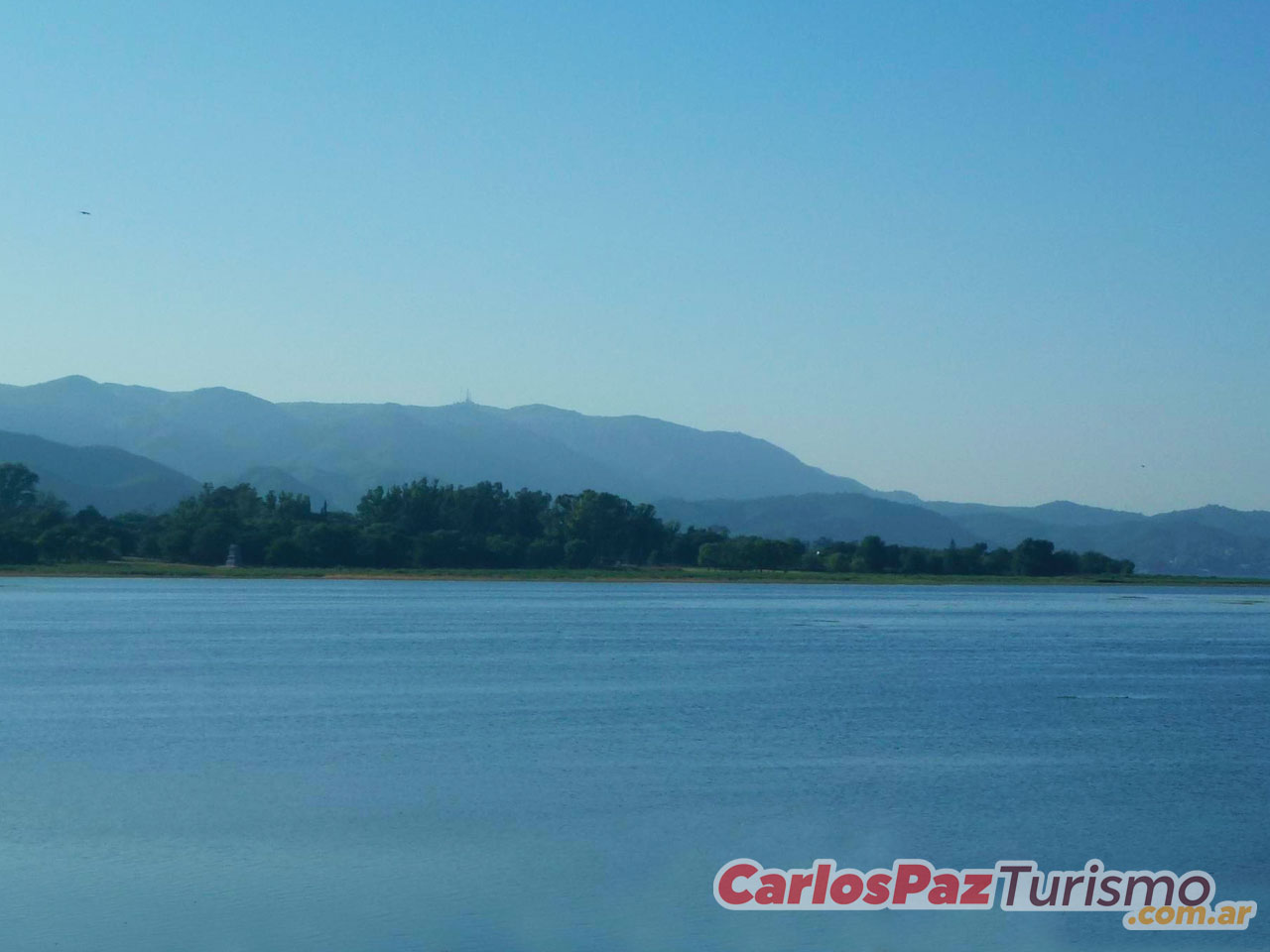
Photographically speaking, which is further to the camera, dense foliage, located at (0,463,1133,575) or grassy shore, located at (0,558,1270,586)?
dense foliage, located at (0,463,1133,575)

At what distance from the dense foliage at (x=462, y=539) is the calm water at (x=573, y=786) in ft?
274

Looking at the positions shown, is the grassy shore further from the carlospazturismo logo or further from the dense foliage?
the carlospazturismo logo

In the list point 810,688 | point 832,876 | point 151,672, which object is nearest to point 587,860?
point 832,876

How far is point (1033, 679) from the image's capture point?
148 feet

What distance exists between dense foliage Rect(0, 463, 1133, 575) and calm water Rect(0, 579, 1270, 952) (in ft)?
274

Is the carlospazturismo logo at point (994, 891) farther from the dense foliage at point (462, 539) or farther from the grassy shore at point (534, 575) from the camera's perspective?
the dense foliage at point (462, 539)

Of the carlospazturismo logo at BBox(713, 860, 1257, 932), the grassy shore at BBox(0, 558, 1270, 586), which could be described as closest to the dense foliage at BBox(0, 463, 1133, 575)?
the grassy shore at BBox(0, 558, 1270, 586)

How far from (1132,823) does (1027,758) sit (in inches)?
248

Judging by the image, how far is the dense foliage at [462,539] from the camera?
13838 centimetres

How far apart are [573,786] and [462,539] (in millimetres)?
123156

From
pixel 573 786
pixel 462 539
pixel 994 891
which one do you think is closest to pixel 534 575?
pixel 462 539

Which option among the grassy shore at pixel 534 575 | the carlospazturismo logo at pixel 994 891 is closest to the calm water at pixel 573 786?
the carlospazturismo logo at pixel 994 891

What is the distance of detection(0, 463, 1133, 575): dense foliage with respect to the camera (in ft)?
454

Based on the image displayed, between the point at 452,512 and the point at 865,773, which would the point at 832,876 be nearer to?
the point at 865,773
